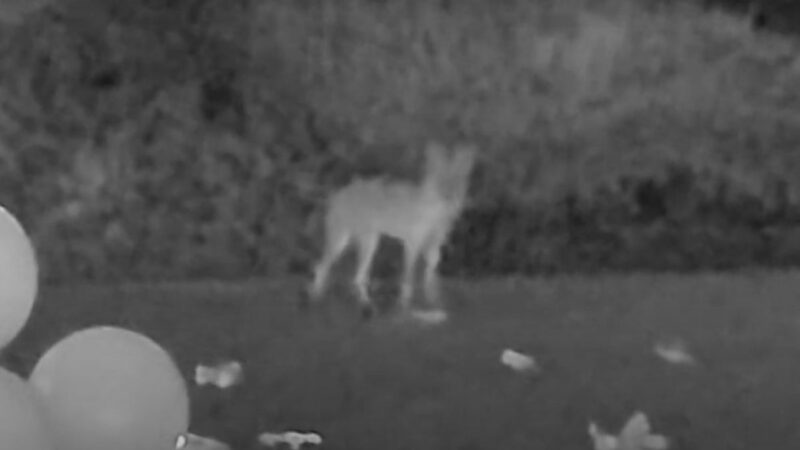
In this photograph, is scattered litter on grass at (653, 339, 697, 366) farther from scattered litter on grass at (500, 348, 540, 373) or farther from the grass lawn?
scattered litter on grass at (500, 348, 540, 373)

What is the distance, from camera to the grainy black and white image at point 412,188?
1518mm

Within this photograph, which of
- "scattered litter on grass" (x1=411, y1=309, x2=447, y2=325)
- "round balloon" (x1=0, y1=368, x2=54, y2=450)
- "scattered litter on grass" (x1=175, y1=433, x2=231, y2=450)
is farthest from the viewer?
"scattered litter on grass" (x1=411, y1=309, x2=447, y2=325)

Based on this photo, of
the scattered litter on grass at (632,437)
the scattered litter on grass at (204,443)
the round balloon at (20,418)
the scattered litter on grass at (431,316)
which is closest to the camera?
the round balloon at (20,418)

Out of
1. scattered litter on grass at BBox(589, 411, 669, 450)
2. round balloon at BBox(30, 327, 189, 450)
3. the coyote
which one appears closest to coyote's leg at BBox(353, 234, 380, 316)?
the coyote

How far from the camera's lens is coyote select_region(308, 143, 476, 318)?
60.9 inches

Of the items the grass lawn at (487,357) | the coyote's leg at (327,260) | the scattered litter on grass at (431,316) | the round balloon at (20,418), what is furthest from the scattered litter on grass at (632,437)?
the round balloon at (20,418)

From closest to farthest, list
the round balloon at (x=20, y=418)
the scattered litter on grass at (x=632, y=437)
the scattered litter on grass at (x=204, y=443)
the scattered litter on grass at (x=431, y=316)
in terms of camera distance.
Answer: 1. the round balloon at (x=20, y=418)
2. the scattered litter on grass at (x=204, y=443)
3. the scattered litter on grass at (x=632, y=437)
4. the scattered litter on grass at (x=431, y=316)

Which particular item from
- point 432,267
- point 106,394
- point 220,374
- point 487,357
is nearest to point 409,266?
point 432,267

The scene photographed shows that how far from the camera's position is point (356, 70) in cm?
153

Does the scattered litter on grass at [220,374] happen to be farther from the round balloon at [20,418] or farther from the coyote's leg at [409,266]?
the round balloon at [20,418]

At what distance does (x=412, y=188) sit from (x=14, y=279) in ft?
2.28

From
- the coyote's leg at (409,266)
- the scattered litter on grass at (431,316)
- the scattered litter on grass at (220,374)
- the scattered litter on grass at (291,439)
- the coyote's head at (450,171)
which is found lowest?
the scattered litter on grass at (291,439)

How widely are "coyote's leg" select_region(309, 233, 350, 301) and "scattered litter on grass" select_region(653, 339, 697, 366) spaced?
0.35 meters

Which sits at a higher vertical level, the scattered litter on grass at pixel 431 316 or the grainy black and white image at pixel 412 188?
the grainy black and white image at pixel 412 188
